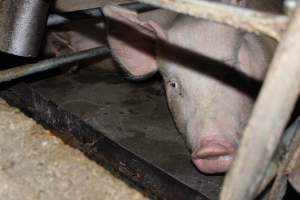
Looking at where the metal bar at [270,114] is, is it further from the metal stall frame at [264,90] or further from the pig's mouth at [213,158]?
the pig's mouth at [213,158]

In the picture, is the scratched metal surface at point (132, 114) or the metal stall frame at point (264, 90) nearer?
the metal stall frame at point (264, 90)

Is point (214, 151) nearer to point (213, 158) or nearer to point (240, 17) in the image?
point (213, 158)

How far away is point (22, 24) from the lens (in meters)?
2.08

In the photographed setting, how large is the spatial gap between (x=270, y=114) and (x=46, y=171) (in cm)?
139

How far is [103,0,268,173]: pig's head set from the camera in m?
2.24

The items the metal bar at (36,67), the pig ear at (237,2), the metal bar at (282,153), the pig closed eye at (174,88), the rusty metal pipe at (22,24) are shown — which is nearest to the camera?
the metal bar at (282,153)

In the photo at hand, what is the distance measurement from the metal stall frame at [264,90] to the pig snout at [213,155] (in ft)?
3.26

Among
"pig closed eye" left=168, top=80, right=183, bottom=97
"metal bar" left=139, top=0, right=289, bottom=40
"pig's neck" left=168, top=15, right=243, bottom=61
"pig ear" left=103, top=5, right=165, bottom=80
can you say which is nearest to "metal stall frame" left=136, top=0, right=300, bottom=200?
"metal bar" left=139, top=0, right=289, bottom=40

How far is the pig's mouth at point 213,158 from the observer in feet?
7.13

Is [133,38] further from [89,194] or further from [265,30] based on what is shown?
[265,30]

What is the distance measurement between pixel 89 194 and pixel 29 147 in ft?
1.38

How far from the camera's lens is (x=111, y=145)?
2.39 m

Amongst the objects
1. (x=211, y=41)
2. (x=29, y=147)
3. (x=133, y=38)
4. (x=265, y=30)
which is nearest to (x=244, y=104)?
(x=211, y=41)

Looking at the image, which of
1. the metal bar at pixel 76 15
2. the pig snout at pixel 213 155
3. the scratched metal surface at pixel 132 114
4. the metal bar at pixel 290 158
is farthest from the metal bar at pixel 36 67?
the metal bar at pixel 290 158
